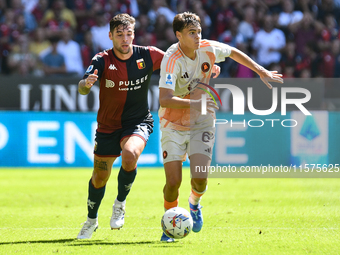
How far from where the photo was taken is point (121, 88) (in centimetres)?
589

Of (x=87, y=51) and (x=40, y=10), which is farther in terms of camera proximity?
(x=40, y=10)

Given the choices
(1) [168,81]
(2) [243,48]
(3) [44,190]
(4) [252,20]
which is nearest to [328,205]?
(1) [168,81]

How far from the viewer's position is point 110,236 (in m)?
5.69

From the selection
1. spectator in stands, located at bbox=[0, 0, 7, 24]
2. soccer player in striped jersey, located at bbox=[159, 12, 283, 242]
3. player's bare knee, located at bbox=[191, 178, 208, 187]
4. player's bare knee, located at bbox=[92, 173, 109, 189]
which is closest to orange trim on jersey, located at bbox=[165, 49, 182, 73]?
soccer player in striped jersey, located at bbox=[159, 12, 283, 242]

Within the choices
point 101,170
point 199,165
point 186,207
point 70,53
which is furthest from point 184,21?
point 70,53

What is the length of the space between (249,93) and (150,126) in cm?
669

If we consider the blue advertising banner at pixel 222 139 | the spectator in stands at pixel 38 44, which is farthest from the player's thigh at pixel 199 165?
the spectator in stands at pixel 38 44

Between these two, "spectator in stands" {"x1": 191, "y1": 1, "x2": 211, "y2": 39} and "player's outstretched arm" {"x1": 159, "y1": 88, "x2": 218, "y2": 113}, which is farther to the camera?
"spectator in stands" {"x1": 191, "y1": 1, "x2": 211, "y2": 39}

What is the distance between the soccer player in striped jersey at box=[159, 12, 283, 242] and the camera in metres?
5.37

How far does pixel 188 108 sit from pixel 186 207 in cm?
250

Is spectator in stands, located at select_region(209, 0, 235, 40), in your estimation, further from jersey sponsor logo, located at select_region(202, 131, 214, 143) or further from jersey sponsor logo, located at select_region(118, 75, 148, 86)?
jersey sponsor logo, located at select_region(202, 131, 214, 143)

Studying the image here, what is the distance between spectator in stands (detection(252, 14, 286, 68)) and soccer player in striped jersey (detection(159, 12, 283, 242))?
8461mm

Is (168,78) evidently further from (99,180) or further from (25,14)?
(25,14)

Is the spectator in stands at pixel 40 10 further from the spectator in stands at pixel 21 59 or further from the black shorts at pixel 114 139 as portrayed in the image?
→ the black shorts at pixel 114 139
